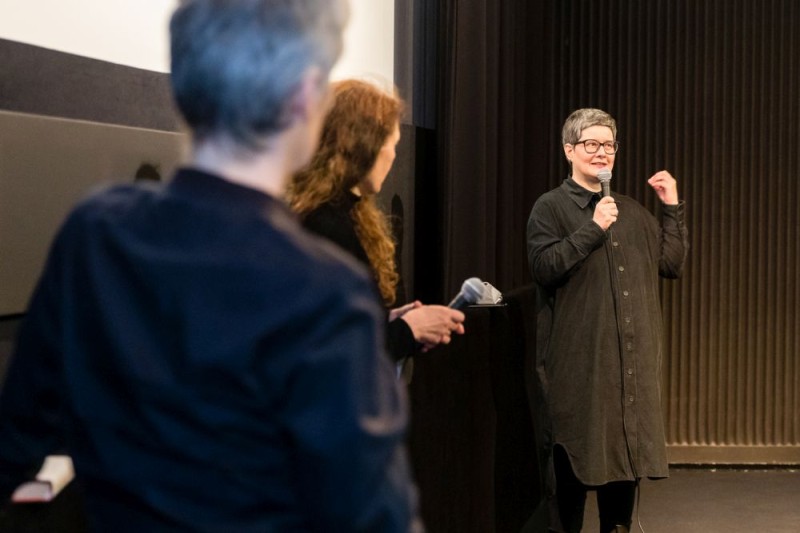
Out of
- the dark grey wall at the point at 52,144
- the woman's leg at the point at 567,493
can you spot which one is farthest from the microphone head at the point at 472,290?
the woman's leg at the point at 567,493

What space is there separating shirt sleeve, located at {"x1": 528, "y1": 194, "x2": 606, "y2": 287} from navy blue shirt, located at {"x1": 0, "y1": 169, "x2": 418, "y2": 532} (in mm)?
2792

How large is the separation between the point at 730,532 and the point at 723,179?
2.05 m

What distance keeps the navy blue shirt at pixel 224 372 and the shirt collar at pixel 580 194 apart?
3002mm

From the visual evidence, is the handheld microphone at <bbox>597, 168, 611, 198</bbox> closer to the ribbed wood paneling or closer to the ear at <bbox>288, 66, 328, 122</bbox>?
the ribbed wood paneling

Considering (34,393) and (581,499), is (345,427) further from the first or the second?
(581,499)

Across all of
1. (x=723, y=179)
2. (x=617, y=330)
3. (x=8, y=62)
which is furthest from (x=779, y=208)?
(x=8, y=62)

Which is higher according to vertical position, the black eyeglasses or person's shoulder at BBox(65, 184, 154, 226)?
the black eyeglasses

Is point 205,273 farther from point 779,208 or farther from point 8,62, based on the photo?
point 779,208

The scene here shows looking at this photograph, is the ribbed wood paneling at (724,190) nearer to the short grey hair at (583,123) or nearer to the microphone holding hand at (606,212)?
the short grey hair at (583,123)

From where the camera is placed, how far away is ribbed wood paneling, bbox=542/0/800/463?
591 centimetres

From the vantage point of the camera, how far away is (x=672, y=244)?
4047mm

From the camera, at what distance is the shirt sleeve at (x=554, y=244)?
3.72 metres

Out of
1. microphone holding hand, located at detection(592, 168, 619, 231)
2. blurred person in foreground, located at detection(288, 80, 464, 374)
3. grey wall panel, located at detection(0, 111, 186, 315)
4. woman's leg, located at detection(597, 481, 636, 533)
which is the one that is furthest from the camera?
woman's leg, located at detection(597, 481, 636, 533)

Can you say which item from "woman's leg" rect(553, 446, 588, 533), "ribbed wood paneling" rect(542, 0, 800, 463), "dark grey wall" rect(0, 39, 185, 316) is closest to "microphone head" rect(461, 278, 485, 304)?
"dark grey wall" rect(0, 39, 185, 316)
